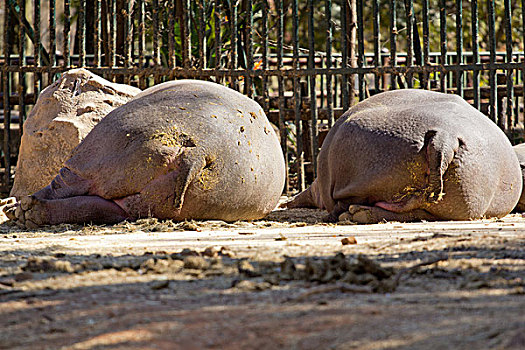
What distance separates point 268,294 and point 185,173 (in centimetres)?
247

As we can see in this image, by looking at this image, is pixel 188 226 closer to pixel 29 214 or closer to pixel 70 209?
pixel 70 209

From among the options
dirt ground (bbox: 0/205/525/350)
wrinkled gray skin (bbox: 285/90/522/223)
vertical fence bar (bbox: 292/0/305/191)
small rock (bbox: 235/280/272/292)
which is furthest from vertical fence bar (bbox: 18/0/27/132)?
small rock (bbox: 235/280/272/292)

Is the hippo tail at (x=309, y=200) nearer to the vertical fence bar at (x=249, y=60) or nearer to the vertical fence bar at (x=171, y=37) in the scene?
the vertical fence bar at (x=249, y=60)

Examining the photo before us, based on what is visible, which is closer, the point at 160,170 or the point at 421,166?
the point at 160,170

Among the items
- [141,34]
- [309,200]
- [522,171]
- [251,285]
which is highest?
[141,34]

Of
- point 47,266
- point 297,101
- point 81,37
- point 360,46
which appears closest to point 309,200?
point 297,101

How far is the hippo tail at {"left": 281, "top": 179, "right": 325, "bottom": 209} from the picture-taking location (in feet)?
20.5

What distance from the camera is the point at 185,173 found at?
4.55 meters

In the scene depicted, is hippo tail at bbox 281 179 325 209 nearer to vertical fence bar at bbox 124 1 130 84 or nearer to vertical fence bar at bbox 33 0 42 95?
vertical fence bar at bbox 124 1 130 84

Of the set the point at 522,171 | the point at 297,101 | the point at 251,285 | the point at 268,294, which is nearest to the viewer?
the point at 268,294

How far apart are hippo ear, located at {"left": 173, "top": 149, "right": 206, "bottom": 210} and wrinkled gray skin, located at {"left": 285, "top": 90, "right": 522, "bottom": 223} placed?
1.15 m

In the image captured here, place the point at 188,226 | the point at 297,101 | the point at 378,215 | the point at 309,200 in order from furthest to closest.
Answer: the point at 297,101 → the point at 309,200 → the point at 378,215 → the point at 188,226

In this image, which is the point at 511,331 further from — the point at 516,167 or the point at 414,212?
the point at 516,167

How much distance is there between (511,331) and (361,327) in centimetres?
36
